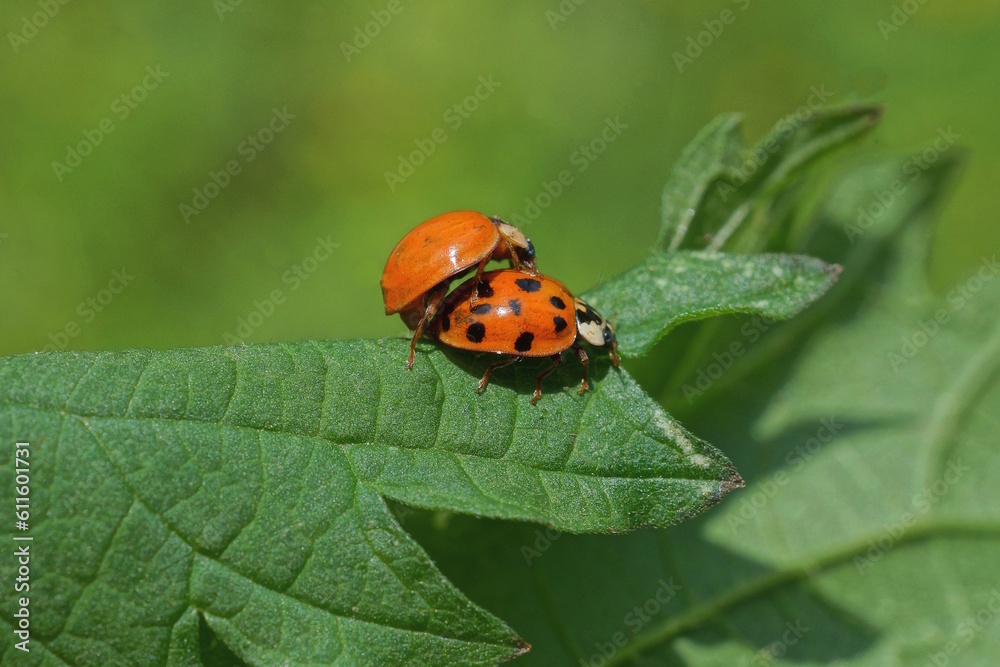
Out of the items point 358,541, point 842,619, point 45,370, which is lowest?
point 45,370

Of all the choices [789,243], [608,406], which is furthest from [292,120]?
[608,406]

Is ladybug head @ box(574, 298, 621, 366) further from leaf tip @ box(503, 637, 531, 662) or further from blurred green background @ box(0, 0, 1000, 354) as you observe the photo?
blurred green background @ box(0, 0, 1000, 354)

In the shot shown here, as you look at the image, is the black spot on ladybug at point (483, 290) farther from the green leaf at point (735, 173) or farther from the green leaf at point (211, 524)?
the green leaf at point (211, 524)

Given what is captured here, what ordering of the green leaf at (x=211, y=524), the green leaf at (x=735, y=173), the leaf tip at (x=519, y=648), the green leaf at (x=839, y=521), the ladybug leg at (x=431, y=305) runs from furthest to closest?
the green leaf at (x=839, y=521)
the green leaf at (x=735, y=173)
the ladybug leg at (x=431, y=305)
the leaf tip at (x=519, y=648)
the green leaf at (x=211, y=524)

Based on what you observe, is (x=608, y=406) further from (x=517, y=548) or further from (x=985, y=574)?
(x=985, y=574)

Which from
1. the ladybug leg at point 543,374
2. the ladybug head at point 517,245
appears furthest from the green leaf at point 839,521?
the ladybug head at point 517,245
